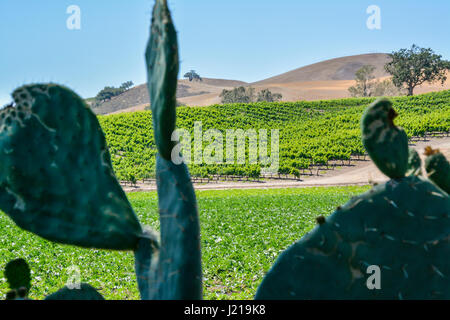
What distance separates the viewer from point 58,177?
5.57ft

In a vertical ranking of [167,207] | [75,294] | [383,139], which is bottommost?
[75,294]

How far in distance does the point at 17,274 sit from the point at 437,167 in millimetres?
1598

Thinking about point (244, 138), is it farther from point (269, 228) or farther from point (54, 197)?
point (54, 197)

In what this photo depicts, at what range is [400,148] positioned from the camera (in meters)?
1.49

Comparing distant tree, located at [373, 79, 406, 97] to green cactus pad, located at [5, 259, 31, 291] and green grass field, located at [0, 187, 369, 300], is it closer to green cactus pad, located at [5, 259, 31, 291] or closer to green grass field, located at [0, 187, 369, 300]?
green grass field, located at [0, 187, 369, 300]

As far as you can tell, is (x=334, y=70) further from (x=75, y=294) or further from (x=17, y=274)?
(x=17, y=274)

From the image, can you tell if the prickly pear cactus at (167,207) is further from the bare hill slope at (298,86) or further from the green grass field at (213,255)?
the bare hill slope at (298,86)

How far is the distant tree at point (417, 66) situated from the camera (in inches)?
2562

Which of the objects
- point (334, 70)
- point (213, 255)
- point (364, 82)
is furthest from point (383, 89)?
point (213, 255)

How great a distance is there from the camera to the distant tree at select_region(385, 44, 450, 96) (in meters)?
65.1

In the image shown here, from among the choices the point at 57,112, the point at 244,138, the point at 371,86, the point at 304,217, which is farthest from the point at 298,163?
the point at 371,86

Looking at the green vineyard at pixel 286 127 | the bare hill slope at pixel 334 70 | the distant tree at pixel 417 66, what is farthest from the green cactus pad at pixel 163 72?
the bare hill slope at pixel 334 70
